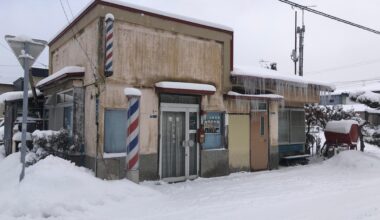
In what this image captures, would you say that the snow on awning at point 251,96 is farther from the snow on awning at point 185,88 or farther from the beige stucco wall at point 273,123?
the snow on awning at point 185,88

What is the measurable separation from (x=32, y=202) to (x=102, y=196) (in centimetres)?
145

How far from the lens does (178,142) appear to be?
1056 centimetres

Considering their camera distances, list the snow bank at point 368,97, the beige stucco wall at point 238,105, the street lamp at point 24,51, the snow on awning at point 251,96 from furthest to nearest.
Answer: the snow bank at point 368,97
the beige stucco wall at point 238,105
the snow on awning at point 251,96
the street lamp at point 24,51

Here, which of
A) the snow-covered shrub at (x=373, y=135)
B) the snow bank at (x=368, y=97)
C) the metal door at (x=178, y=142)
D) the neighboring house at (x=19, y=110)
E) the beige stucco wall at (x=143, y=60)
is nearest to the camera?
the beige stucco wall at (x=143, y=60)

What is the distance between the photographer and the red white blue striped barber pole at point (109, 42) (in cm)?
891

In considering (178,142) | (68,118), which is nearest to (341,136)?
(178,142)

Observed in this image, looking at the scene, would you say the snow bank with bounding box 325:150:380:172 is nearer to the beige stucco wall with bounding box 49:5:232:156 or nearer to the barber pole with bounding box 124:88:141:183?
the beige stucco wall with bounding box 49:5:232:156

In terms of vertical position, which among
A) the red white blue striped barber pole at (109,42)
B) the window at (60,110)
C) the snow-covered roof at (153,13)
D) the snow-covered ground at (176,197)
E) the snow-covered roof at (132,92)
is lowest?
the snow-covered ground at (176,197)

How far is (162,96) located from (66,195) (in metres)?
4.13

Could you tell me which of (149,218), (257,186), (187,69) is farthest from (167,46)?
(149,218)

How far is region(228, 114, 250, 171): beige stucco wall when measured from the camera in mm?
11851

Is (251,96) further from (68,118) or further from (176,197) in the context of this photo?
(68,118)

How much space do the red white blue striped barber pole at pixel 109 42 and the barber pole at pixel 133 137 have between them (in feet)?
2.62

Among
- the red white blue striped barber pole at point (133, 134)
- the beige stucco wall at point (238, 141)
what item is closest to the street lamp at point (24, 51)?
the red white blue striped barber pole at point (133, 134)
